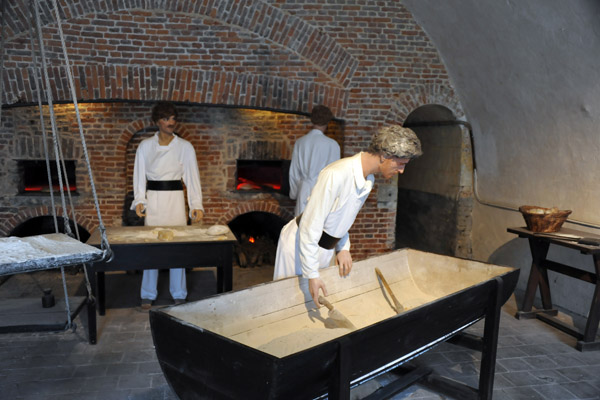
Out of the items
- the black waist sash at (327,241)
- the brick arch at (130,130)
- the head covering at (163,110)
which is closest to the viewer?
the black waist sash at (327,241)

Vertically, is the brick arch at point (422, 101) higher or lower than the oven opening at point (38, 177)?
higher

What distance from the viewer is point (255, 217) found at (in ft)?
24.7

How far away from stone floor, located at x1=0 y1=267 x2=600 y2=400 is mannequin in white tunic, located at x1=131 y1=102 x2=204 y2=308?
0.43 meters

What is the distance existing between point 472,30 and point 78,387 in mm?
4993

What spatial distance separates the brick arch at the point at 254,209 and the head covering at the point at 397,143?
3.78 meters

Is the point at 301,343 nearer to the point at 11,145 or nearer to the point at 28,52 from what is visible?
the point at 28,52

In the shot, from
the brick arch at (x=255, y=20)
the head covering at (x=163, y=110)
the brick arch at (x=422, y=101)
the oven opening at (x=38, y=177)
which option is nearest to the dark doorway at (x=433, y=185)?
the brick arch at (x=422, y=101)

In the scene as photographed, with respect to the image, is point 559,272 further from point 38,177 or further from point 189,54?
point 38,177

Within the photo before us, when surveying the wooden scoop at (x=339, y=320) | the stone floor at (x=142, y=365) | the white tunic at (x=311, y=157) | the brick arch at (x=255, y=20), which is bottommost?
the stone floor at (x=142, y=365)

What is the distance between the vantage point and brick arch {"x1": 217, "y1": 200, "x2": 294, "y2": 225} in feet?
22.1

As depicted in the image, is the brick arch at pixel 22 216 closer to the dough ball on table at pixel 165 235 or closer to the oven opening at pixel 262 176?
the oven opening at pixel 262 176

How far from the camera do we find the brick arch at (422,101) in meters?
6.19

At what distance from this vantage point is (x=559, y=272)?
4848 mm

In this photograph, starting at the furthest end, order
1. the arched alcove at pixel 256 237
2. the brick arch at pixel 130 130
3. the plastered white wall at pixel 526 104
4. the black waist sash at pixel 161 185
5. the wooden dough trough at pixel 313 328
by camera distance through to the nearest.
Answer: the arched alcove at pixel 256 237 < the brick arch at pixel 130 130 < the black waist sash at pixel 161 185 < the plastered white wall at pixel 526 104 < the wooden dough trough at pixel 313 328
